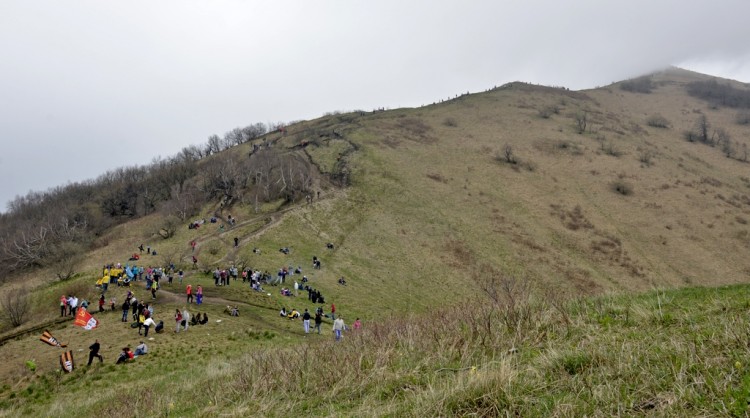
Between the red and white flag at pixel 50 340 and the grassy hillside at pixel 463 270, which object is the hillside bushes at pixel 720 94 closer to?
the grassy hillside at pixel 463 270

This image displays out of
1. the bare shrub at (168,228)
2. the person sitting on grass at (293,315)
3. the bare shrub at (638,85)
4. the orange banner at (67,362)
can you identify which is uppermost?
the bare shrub at (638,85)

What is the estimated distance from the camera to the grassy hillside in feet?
19.0

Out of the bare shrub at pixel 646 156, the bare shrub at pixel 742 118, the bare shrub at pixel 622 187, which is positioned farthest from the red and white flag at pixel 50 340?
the bare shrub at pixel 742 118

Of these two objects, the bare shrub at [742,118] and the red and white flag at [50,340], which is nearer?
the red and white flag at [50,340]

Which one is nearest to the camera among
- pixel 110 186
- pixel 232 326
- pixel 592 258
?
pixel 232 326

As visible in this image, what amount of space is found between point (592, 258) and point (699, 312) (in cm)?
5067

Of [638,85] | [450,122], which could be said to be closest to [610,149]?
[450,122]

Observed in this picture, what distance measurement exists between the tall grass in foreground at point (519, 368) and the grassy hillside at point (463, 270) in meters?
0.04

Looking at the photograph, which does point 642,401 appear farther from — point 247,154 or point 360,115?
point 360,115

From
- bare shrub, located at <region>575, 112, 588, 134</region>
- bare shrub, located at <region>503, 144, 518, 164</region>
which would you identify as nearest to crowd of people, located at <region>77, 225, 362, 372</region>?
bare shrub, located at <region>503, 144, 518, 164</region>

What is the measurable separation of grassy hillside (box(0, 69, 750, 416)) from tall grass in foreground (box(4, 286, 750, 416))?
0.13 feet

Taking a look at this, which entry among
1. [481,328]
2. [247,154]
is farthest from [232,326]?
[247,154]

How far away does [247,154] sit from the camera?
85938 mm

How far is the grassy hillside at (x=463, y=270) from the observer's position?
5.79m
